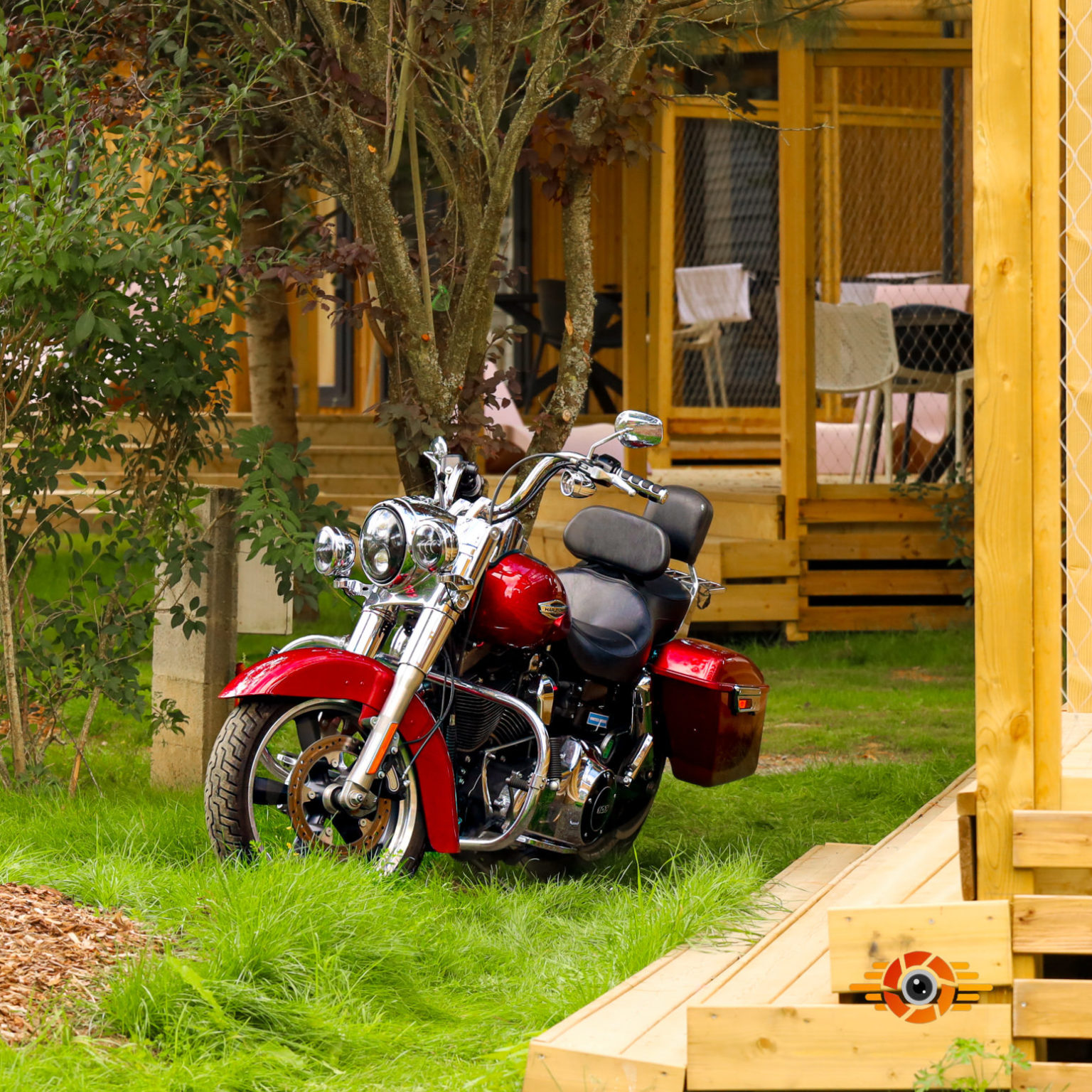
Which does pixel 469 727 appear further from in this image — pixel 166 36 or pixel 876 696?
pixel 876 696

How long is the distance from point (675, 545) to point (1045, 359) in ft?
5.57

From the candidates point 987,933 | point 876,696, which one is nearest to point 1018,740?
point 987,933

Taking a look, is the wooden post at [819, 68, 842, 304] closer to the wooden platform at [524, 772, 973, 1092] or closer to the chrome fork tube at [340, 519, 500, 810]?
the chrome fork tube at [340, 519, 500, 810]

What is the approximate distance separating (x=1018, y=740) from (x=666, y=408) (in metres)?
8.06

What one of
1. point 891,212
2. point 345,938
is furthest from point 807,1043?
point 891,212

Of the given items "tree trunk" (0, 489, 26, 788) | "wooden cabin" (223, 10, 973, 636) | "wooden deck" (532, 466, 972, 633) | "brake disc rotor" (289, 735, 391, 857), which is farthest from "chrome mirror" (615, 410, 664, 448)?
"wooden deck" (532, 466, 972, 633)

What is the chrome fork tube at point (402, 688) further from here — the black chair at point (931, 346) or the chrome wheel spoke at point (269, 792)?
the black chair at point (931, 346)

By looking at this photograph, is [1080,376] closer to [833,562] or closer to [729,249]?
[833,562]

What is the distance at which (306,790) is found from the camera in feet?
11.9

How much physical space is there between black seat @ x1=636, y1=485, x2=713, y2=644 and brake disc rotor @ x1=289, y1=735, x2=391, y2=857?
99cm

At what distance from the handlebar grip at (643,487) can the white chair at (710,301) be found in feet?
23.5

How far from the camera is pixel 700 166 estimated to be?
11586 mm

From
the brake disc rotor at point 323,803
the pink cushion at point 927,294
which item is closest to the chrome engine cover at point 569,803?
the brake disc rotor at point 323,803

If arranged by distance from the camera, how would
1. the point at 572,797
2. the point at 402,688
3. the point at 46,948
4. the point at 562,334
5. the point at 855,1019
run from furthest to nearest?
the point at 562,334 → the point at 572,797 → the point at 402,688 → the point at 46,948 → the point at 855,1019
